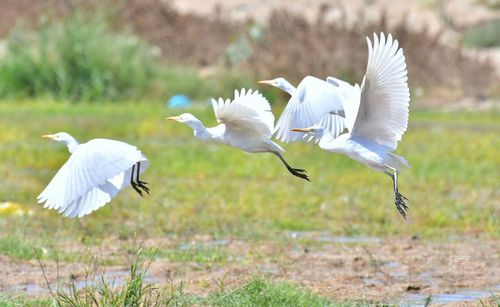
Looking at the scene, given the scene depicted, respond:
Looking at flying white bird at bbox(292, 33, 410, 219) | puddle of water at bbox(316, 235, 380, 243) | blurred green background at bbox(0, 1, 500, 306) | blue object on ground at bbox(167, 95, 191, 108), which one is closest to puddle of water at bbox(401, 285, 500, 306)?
flying white bird at bbox(292, 33, 410, 219)

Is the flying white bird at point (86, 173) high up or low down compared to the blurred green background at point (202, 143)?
up

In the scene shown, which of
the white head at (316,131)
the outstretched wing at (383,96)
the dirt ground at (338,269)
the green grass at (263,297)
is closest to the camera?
the green grass at (263,297)

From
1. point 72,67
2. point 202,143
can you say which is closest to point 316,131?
point 202,143

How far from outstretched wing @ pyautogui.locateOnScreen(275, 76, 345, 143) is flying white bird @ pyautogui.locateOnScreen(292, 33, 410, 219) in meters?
0.29

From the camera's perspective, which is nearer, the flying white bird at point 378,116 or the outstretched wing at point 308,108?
the flying white bird at point 378,116

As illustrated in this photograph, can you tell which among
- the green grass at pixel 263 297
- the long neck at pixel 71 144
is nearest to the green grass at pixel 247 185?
the long neck at pixel 71 144

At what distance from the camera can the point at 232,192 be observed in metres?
12.5

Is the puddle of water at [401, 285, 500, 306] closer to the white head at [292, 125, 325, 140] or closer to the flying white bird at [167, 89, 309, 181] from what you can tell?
the flying white bird at [167, 89, 309, 181]

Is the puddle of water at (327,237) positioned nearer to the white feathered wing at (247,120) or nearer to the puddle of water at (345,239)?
the puddle of water at (345,239)

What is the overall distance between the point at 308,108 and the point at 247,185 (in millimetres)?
4981

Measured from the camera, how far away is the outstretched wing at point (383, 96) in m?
7.07

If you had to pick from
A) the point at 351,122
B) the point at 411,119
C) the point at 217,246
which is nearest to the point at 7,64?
the point at 411,119

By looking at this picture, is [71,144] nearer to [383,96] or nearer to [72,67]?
[383,96]

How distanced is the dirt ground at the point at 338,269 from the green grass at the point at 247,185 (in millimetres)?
614
